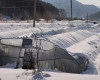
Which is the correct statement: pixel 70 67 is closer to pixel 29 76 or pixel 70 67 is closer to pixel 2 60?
pixel 2 60

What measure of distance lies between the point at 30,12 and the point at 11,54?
5242 centimetres

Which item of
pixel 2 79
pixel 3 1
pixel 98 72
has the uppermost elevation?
pixel 3 1

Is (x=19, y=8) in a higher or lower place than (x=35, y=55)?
higher

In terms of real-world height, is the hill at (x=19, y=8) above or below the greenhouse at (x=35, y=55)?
above

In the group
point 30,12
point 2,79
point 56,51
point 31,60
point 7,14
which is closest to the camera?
point 2,79

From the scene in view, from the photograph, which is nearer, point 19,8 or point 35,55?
point 35,55

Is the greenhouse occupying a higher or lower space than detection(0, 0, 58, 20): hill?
lower

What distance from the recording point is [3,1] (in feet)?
195

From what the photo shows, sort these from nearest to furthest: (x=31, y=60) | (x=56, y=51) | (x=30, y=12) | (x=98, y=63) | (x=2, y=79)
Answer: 1. (x=2, y=79)
2. (x=31, y=60)
3. (x=56, y=51)
4. (x=98, y=63)
5. (x=30, y=12)

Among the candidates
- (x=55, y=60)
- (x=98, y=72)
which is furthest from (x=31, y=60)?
(x=98, y=72)

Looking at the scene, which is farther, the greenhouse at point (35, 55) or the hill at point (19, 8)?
the hill at point (19, 8)

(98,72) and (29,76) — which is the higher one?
(29,76)

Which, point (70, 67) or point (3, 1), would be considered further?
point (3, 1)

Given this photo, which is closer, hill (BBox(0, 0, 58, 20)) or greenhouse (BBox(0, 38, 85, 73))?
greenhouse (BBox(0, 38, 85, 73))
